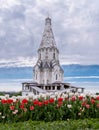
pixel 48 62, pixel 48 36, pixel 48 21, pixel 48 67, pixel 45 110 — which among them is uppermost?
pixel 48 21

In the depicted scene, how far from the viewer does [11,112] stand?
7332 mm

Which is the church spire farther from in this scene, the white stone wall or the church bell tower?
the white stone wall

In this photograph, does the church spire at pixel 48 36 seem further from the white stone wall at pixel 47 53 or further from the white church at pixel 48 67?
the white stone wall at pixel 47 53

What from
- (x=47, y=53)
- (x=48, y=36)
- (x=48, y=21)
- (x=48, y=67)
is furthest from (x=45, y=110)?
(x=48, y=21)

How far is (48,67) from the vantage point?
127 ft

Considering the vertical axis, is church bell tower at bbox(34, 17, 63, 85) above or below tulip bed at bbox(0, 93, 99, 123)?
above

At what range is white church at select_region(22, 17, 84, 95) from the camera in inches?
1489

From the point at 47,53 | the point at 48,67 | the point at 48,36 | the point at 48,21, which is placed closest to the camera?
the point at 48,36

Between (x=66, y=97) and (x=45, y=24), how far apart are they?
30.5 m

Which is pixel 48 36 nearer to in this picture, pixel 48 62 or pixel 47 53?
pixel 47 53

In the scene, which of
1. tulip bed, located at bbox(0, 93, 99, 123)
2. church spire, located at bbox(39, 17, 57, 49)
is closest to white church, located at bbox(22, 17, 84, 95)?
church spire, located at bbox(39, 17, 57, 49)

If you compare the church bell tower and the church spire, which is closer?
the church spire

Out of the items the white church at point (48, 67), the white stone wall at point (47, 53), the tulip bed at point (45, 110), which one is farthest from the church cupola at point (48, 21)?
the tulip bed at point (45, 110)

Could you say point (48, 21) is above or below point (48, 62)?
above
